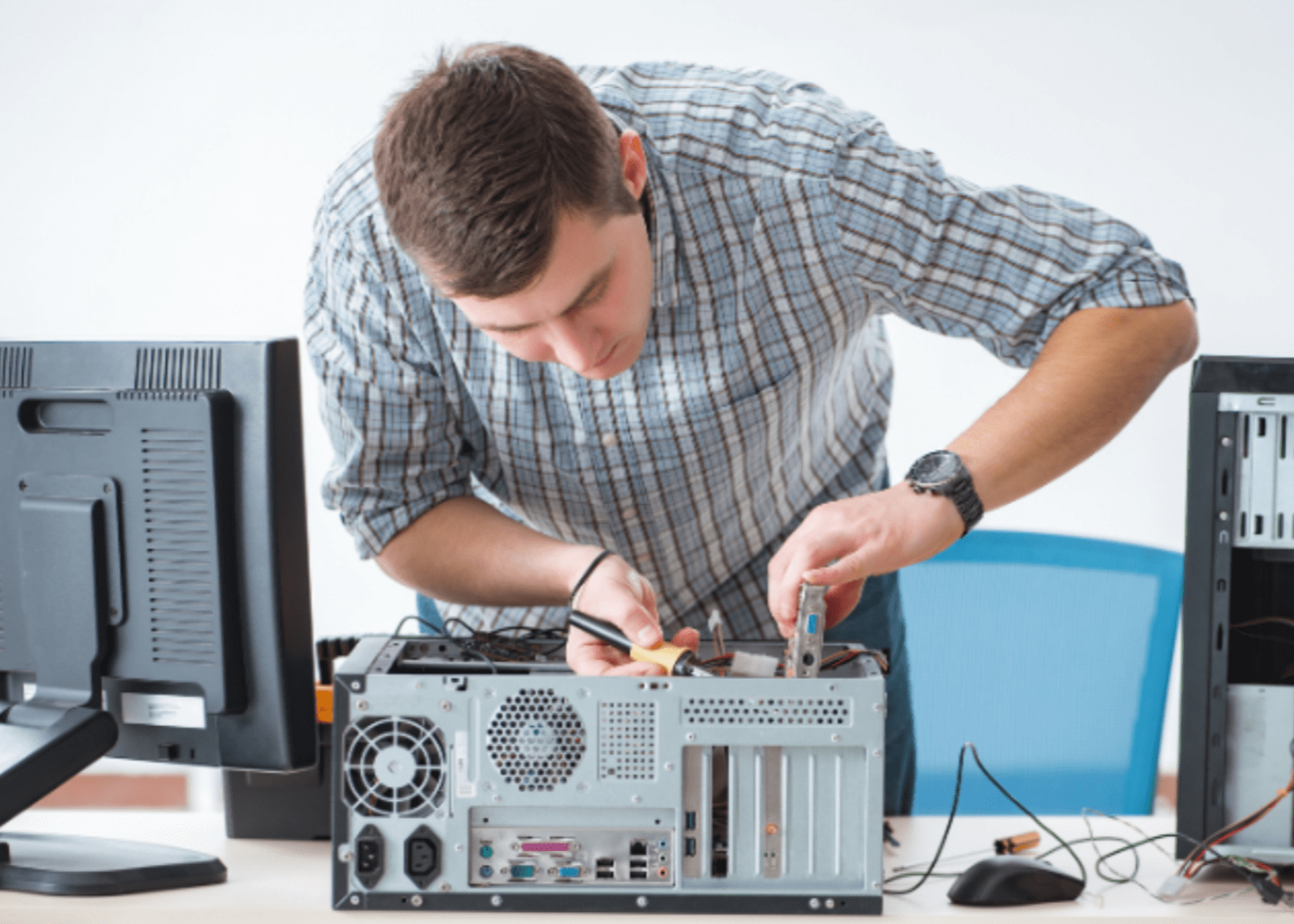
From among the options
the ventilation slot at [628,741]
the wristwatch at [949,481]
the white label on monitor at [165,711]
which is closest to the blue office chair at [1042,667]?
the wristwatch at [949,481]

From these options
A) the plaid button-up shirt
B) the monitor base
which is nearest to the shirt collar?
the plaid button-up shirt

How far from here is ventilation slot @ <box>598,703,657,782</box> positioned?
0.83 metres

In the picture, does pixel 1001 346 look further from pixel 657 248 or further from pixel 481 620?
pixel 481 620

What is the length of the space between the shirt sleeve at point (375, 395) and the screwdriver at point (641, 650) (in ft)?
1.10

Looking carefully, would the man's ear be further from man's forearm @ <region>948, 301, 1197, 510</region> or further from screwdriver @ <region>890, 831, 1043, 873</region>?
screwdriver @ <region>890, 831, 1043, 873</region>

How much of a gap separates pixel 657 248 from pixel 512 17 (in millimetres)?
1453

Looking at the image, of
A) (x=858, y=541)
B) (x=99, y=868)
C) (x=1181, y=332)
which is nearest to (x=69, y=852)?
(x=99, y=868)

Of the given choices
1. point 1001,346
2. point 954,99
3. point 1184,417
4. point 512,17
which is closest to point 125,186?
point 512,17

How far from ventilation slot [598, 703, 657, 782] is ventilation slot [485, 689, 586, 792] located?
0.06 ft

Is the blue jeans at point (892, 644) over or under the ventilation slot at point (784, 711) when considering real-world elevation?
under

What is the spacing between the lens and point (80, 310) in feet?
8.23

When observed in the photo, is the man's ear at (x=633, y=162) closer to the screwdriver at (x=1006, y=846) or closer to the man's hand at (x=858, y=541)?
the man's hand at (x=858, y=541)

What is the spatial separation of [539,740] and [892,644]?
2.52 feet

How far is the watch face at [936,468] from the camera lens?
1053mm
